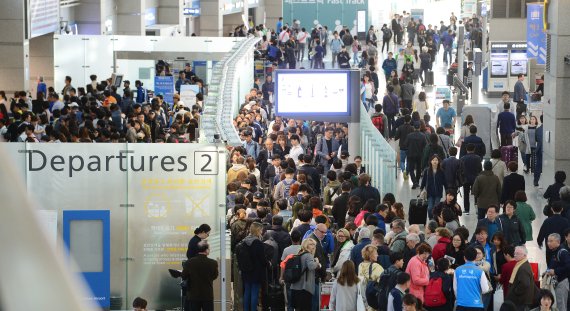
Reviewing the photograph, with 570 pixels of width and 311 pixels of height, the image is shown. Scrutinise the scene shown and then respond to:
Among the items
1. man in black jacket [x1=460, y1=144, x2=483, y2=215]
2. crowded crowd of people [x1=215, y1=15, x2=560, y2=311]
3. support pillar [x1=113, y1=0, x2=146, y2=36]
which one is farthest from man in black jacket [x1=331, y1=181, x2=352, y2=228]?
support pillar [x1=113, y1=0, x2=146, y2=36]

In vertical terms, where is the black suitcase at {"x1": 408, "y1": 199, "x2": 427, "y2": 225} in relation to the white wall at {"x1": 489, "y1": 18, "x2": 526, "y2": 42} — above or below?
below

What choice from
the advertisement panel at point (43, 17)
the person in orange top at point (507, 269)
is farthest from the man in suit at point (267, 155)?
the advertisement panel at point (43, 17)

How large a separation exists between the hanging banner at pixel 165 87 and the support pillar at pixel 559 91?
1276 cm

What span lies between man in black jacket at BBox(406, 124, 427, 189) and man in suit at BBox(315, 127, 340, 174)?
1265mm

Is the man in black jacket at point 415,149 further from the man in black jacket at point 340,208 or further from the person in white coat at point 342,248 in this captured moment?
the person in white coat at point 342,248

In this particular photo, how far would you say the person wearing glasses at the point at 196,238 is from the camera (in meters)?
11.1

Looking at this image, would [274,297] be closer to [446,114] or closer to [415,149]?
[415,149]

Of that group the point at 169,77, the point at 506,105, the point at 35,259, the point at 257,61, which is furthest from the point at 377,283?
the point at 257,61

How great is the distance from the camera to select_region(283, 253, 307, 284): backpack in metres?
10.9

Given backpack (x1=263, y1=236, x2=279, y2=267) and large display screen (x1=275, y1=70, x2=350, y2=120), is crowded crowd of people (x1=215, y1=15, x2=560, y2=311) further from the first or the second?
large display screen (x1=275, y1=70, x2=350, y2=120)

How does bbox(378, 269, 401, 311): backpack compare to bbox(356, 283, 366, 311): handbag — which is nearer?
bbox(378, 269, 401, 311): backpack

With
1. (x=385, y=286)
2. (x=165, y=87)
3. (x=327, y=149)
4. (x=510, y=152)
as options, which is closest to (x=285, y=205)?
(x=385, y=286)

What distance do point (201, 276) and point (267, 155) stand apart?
854 cm

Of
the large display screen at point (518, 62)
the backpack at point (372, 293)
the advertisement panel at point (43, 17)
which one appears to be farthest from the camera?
the large display screen at point (518, 62)
